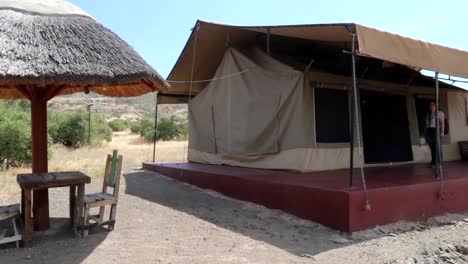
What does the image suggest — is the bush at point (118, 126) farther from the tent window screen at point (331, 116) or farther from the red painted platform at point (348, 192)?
the tent window screen at point (331, 116)

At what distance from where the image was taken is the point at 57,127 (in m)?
22.1

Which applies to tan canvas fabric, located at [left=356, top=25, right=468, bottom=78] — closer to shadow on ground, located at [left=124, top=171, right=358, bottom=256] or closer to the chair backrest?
shadow on ground, located at [left=124, top=171, right=358, bottom=256]

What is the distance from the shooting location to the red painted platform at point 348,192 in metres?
5.68

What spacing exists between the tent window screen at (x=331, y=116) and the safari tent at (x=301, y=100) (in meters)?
0.02

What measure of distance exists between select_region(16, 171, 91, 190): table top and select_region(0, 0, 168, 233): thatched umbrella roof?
372mm

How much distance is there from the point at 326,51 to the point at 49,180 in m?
6.37

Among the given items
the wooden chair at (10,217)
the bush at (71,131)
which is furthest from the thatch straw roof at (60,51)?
the bush at (71,131)

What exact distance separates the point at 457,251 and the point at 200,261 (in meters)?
2.95

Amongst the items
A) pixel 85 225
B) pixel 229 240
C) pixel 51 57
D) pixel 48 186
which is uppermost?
pixel 51 57

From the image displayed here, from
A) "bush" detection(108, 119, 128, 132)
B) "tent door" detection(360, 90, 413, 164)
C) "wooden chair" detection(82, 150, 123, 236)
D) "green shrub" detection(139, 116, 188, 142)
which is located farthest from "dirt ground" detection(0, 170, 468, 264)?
"bush" detection(108, 119, 128, 132)

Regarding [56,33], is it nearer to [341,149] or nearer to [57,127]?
[341,149]

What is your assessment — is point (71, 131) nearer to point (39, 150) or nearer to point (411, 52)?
point (39, 150)

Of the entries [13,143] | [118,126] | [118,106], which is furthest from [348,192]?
[118,106]

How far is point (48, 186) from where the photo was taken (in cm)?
493
